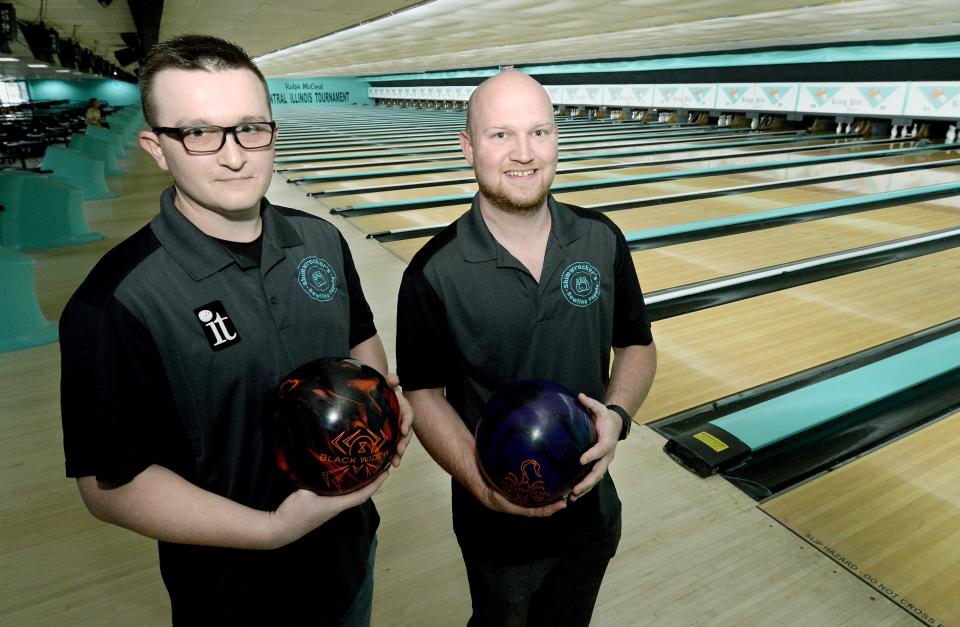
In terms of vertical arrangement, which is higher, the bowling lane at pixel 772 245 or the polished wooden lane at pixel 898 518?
the bowling lane at pixel 772 245

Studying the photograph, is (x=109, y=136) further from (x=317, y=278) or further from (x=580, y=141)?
(x=317, y=278)

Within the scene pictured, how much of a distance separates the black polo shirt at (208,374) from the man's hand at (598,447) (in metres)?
0.43

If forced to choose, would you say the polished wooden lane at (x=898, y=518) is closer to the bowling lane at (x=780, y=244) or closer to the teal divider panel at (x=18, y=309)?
the bowling lane at (x=780, y=244)

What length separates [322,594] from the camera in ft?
3.34

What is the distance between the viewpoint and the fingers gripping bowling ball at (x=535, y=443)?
0.94m

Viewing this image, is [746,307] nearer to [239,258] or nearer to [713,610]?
[713,610]

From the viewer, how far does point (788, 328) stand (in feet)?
10.4

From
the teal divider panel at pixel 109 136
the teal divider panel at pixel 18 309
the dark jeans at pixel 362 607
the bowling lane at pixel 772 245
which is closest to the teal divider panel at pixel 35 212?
the teal divider panel at pixel 18 309

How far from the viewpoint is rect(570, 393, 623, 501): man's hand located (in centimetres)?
96

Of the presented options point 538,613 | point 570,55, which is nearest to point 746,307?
point 538,613

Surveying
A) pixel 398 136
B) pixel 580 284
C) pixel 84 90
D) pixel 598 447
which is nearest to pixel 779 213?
pixel 580 284

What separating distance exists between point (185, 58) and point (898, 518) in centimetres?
222

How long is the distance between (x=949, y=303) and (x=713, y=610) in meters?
2.94

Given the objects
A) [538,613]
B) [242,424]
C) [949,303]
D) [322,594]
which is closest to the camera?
[242,424]
